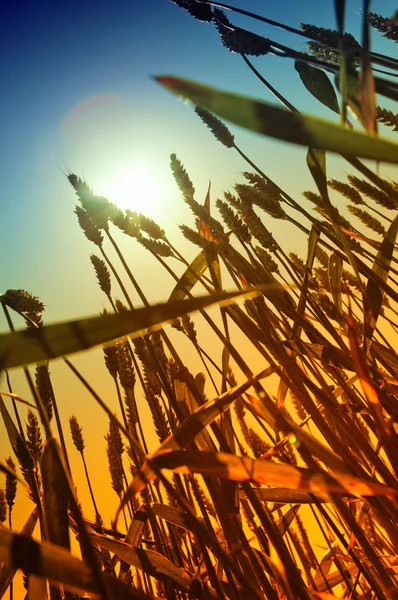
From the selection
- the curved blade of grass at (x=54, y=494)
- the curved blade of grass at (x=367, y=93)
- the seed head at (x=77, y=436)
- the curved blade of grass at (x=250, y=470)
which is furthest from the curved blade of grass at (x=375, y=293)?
the seed head at (x=77, y=436)

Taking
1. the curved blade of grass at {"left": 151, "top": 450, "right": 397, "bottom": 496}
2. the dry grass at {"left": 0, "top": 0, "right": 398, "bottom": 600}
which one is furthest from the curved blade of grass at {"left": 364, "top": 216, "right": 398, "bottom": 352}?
the curved blade of grass at {"left": 151, "top": 450, "right": 397, "bottom": 496}

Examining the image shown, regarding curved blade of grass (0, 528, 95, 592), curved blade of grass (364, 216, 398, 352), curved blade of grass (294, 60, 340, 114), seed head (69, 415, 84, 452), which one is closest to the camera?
curved blade of grass (0, 528, 95, 592)

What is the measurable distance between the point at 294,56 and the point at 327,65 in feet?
0.22

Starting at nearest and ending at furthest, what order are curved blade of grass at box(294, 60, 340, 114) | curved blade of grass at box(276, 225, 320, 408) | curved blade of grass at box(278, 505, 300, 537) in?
curved blade of grass at box(294, 60, 340, 114)
curved blade of grass at box(276, 225, 320, 408)
curved blade of grass at box(278, 505, 300, 537)

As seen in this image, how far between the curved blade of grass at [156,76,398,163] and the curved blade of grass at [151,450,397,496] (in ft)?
1.32

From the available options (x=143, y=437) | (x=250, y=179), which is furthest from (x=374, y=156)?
(x=143, y=437)

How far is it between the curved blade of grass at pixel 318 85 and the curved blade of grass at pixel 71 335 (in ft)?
1.76

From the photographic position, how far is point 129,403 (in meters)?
1.71

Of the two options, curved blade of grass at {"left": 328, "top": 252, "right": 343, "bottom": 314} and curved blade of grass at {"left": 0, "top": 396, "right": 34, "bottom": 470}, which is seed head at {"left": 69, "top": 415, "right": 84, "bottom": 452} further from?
curved blade of grass at {"left": 328, "top": 252, "right": 343, "bottom": 314}

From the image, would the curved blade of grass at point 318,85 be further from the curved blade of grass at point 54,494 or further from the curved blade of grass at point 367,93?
the curved blade of grass at point 54,494

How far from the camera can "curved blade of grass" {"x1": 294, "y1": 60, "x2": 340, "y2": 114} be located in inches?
29.8

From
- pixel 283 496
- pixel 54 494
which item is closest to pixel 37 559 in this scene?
pixel 54 494

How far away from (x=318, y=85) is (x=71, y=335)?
0.64 metres

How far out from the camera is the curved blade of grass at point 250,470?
1.84ft
